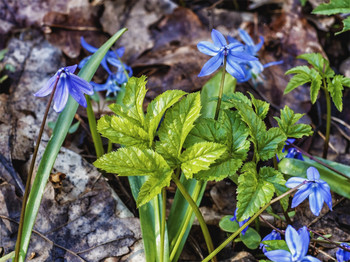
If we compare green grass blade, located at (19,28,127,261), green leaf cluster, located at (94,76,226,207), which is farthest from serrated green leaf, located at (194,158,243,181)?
green grass blade, located at (19,28,127,261)

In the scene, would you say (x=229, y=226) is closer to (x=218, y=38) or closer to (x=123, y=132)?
(x=123, y=132)

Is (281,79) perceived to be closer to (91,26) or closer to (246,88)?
(246,88)

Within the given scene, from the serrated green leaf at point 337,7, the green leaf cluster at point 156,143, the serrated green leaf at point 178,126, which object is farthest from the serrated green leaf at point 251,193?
the serrated green leaf at point 337,7

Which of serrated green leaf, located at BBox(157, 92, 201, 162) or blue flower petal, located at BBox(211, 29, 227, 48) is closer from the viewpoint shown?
serrated green leaf, located at BBox(157, 92, 201, 162)

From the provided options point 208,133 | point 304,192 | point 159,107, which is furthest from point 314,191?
point 159,107

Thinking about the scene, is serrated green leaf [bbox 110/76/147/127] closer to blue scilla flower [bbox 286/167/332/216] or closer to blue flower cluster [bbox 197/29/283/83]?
blue flower cluster [bbox 197/29/283/83]

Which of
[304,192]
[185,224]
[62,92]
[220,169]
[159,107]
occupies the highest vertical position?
[62,92]

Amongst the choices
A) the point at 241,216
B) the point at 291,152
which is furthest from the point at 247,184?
the point at 291,152
